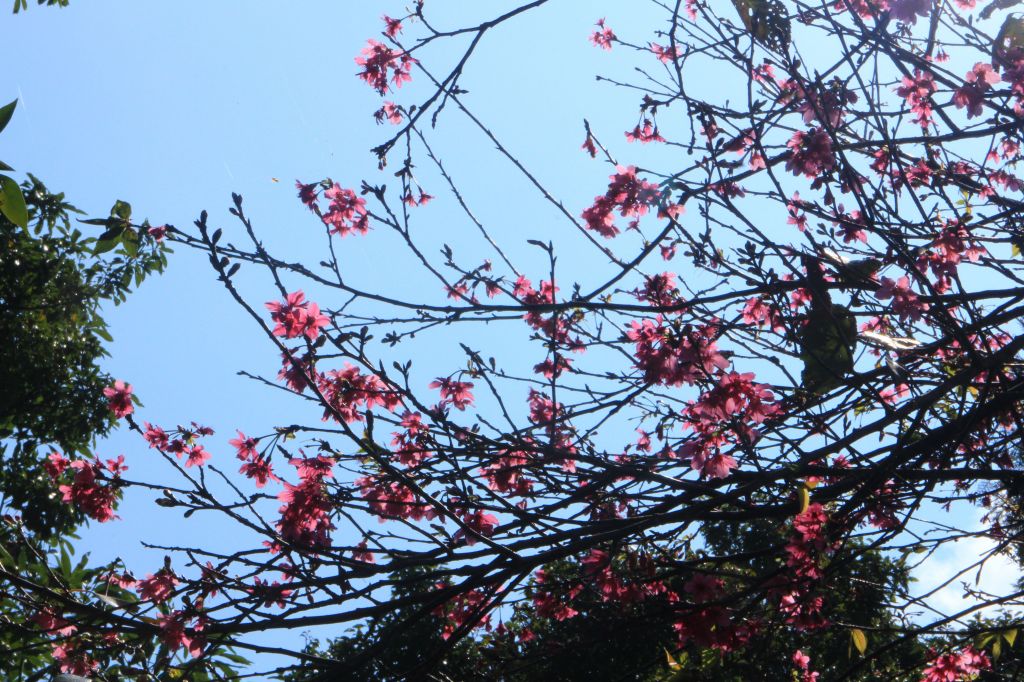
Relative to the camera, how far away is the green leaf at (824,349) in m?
3.01

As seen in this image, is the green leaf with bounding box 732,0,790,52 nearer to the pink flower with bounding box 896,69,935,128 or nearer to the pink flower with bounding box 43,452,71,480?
the pink flower with bounding box 896,69,935,128

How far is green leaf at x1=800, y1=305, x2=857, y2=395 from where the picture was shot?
3.01 meters

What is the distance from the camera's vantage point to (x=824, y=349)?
305 cm

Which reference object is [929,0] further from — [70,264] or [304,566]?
[70,264]

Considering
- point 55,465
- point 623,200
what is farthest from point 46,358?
point 623,200

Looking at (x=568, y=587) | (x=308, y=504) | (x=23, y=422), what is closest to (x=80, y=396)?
(x=23, y=422)

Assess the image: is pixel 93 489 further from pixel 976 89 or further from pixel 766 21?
pixel 976 89

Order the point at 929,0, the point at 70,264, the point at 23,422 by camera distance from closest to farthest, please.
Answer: the point at 929,0
the point at 23,422
the point at 70,264

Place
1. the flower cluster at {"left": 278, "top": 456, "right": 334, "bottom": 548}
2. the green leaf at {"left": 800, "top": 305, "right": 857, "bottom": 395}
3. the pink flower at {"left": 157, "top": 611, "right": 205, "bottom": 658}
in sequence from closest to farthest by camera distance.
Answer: the pink flower at {"left": 157, "top": 611, "right": 205, "bottom": 658} → the green leaf at {"left": 800, "top": 305, "right": 857, "bottom": 395} → the flower cluster at {"left": 278, "top": 456, "right": 334, "bottom": 548}

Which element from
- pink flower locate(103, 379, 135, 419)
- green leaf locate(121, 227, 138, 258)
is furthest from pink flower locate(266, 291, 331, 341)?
pink flower locate(103, 379, 135, 419)

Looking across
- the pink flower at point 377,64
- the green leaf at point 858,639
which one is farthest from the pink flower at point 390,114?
the green leaf at point 858,639

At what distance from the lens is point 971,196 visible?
4199 millimetres

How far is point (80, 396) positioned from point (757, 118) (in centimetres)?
697

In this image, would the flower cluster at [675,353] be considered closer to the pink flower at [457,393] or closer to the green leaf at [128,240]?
the pink flower at [457,393]
